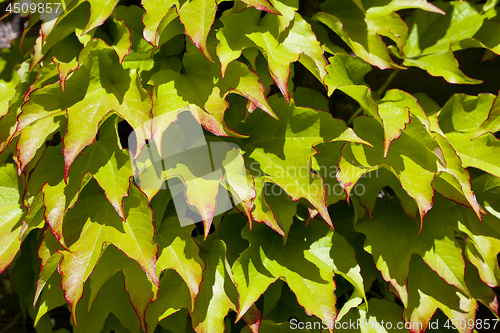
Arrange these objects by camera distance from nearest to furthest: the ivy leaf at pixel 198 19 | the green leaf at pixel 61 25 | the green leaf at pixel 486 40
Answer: the ivy leaf at pixel 198 19, the green leaf at pixel 61 25, the green leaf at pixel 486 40

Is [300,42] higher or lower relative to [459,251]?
higher

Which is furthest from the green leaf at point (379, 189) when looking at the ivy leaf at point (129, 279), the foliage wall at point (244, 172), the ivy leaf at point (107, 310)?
the ivy leaf at point (107, 310)

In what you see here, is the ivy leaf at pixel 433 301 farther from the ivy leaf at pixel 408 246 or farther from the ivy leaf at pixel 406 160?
the ivy leaf at pixel 406 160

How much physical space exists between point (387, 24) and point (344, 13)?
106 millimetres

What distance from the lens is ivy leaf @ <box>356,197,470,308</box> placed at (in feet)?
2.38

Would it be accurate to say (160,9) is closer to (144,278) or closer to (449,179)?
(144,278)

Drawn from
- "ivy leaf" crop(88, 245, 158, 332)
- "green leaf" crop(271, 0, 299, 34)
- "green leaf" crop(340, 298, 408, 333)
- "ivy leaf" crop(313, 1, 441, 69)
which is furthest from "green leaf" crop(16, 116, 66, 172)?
"green leaf" crop(340, 298, 408, 333)

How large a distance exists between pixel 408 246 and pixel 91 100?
738mm

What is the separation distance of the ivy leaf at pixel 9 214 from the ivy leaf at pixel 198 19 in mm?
546

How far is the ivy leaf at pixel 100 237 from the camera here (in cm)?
59

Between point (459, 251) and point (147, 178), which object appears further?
point (459, 251)

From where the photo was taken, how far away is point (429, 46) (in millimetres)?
888

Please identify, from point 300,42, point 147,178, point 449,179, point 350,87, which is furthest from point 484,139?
point 147,178

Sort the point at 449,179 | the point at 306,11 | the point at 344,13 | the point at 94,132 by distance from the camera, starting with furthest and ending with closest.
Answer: the point at 306,11 → the point at 344,13 → the point at 449,179 → the point at 94,132
